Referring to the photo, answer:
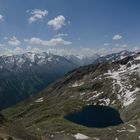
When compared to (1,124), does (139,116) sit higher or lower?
lower

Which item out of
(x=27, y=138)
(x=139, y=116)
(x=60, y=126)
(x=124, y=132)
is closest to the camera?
(x=27, y=138)

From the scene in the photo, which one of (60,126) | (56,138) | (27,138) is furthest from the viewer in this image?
(60,126)

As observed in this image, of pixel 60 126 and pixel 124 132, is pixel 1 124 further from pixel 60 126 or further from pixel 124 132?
pixel 60 126

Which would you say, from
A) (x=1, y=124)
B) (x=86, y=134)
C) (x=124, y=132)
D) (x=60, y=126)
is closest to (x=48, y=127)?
(x=60, y=126)

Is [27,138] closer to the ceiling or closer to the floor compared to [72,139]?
closer to the ceiling

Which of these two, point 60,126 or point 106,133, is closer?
point 106,133

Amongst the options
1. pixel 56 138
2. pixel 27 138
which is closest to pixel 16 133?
pixel 27 138

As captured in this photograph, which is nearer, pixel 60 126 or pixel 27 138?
pixel 27 138

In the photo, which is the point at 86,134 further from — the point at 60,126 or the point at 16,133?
the point at 16,133

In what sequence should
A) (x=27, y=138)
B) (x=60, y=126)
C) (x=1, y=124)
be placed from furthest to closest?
(x=60, y=126)
(x=1, y=124)
(x=27, y=138)
